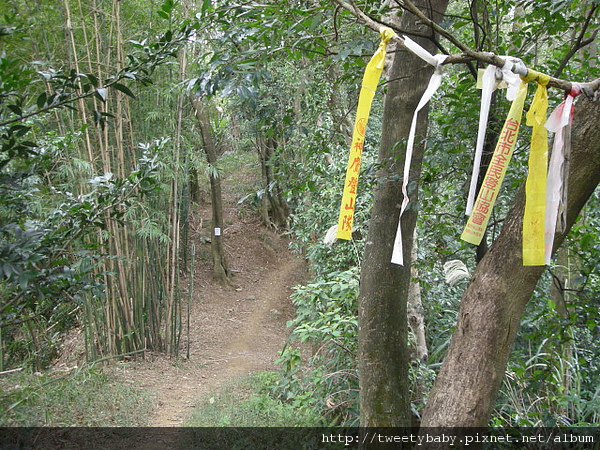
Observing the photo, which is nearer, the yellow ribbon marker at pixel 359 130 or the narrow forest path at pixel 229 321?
the yellow ribbon marker at pixel 359 130

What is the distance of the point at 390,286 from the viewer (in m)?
2.62

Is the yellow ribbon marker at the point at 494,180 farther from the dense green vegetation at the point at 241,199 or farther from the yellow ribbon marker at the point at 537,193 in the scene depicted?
Result: the dense green vegetation at the point at 241,199

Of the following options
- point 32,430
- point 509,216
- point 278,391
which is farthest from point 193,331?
point 509,216

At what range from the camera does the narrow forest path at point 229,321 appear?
5.18 m

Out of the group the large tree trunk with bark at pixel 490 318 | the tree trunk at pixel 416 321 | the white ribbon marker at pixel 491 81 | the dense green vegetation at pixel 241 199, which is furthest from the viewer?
the tree trunk at pixel 416 321

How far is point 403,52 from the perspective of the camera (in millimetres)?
2639

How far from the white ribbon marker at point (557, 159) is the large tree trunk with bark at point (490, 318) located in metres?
0.11

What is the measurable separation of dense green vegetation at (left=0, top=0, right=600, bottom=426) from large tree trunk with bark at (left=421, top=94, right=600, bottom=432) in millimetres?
578

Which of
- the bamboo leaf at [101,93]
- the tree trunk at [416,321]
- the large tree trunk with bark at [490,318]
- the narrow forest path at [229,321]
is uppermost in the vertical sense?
the bamboo leaf at [101,93]

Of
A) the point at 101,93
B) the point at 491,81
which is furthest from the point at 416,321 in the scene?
the point at 101,93

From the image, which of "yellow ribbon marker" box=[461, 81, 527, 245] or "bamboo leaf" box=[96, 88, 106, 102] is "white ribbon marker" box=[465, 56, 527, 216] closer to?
"yellow ribbon marker" box=[461, 81, 527, 245]

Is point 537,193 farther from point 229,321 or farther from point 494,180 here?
point 229,321

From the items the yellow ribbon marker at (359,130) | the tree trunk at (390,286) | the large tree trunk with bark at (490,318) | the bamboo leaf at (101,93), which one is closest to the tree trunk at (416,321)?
the tree trunk at (390,286)

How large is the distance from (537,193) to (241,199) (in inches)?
63.2
